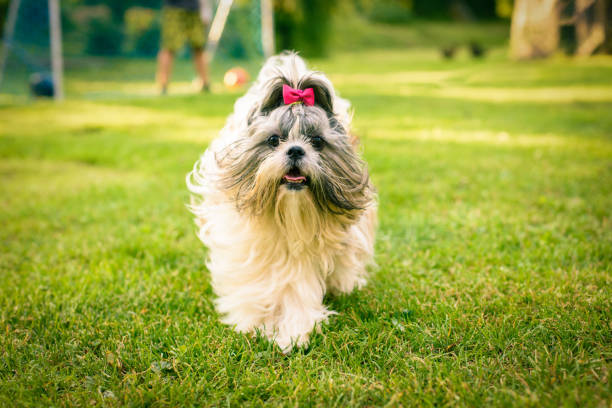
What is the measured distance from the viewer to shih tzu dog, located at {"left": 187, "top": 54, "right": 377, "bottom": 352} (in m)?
2.52

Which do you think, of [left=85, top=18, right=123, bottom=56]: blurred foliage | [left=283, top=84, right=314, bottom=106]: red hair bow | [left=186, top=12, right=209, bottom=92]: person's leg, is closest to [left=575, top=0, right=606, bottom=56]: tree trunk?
[left=186, top=12, right=209, bottom=92]: person's leg

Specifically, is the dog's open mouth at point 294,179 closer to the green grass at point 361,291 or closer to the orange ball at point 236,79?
the green grass at point 361,291

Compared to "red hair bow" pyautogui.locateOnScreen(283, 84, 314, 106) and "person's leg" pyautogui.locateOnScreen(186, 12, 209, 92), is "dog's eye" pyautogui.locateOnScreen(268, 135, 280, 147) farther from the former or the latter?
"person's leg" pyautogui.locateOnScreen(186, 12, 209, 92)

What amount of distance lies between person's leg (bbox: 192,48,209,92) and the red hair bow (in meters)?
9.45

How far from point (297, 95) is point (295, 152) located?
315mm

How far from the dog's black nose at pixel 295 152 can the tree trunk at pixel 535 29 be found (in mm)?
16883

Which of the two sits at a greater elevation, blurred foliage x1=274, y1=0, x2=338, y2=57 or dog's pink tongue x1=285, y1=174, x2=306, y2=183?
blurred foliage x1=274, y1=0, x2=338, y2=57

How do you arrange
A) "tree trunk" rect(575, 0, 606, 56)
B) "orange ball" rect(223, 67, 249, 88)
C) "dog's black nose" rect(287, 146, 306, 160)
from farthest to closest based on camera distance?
"orange ball" rect(223, 67, 249, 88), "tree trunk" rect(575, 0, 606, 56), "dog's black nose" rect(287, 146, 306, 160)

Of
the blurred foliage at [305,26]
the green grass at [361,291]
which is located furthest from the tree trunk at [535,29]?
the green grass at [361,291]

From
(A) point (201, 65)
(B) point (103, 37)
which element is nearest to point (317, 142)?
(A) point (201, 65)

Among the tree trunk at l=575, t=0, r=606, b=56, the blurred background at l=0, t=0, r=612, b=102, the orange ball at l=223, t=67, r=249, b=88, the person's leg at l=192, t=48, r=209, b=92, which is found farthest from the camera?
the orange ball at l=223, t=67, r=249, b=88

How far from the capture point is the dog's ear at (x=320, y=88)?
101 inches

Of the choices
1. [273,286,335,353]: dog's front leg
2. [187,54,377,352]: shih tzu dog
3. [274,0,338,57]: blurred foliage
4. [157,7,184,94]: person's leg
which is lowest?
[273,286,335,353]: dog's front leg

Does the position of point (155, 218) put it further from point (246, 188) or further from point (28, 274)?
point (246, 188)
